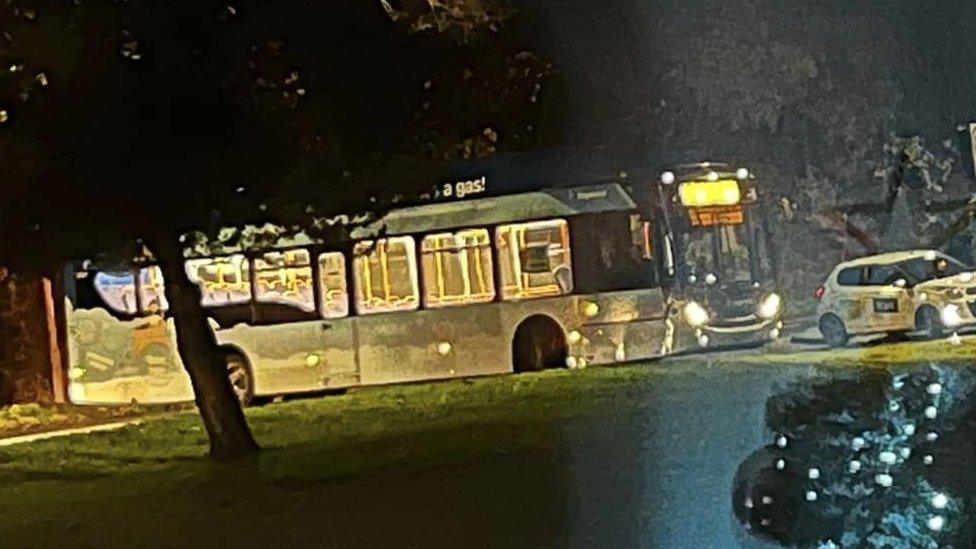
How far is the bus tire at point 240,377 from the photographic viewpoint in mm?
1495

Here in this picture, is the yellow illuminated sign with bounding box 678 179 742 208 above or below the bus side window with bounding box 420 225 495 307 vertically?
above

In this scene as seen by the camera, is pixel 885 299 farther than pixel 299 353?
Yes

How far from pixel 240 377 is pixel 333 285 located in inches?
6.1

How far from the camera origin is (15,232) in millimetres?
1496

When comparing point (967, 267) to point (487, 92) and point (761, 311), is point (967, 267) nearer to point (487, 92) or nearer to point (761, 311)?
point (761, 311)

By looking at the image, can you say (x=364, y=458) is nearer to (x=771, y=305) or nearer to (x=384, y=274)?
(x=384, y=274)

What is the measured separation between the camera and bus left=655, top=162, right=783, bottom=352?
160 cm

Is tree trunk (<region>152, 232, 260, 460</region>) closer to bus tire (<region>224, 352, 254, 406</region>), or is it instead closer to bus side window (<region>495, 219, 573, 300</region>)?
bus tire (<region>224, 352, 254, 406</region>)

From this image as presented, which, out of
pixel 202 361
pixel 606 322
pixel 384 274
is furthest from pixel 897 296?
pixel 202 361

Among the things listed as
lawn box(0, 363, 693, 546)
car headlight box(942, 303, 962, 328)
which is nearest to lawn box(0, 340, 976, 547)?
lawn box(0, 363, 693, 546)

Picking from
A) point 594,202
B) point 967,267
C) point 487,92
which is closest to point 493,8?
point 487,92

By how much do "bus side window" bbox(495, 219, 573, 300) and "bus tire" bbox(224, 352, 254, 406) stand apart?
0.33 meters

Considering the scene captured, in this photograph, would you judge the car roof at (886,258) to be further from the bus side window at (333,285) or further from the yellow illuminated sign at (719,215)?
the bus side window at (333,285)

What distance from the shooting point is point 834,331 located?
1.64m
